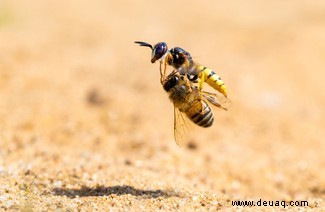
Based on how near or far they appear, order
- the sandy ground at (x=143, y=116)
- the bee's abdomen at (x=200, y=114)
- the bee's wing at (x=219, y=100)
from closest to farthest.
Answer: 1. the bee's abdomen at (x=200, y=114)
2. the sandy ground at (x=143, y=116)
3. the bee's wing at (x=219, y=100)

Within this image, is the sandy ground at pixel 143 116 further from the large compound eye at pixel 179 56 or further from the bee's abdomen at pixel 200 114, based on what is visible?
the large compound eye at pixel 179 56

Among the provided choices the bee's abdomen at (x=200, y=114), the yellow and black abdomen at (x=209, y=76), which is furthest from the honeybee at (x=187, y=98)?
the yellow and black abdomen at (x=209, y=76)

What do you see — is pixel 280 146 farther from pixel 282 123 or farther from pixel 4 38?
pixel 4 38

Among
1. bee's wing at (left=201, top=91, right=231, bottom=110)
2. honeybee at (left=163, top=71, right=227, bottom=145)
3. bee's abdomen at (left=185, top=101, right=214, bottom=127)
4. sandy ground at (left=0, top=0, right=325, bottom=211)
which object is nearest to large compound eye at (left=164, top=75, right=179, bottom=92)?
honeybee at (left=163, top=71, right=227, bottom=145)

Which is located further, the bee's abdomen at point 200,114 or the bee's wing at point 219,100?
the bee's wing at point 219,100

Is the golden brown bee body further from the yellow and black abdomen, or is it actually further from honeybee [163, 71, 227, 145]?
the yellow and black abdomen

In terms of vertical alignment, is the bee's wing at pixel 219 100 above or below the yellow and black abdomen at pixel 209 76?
below
